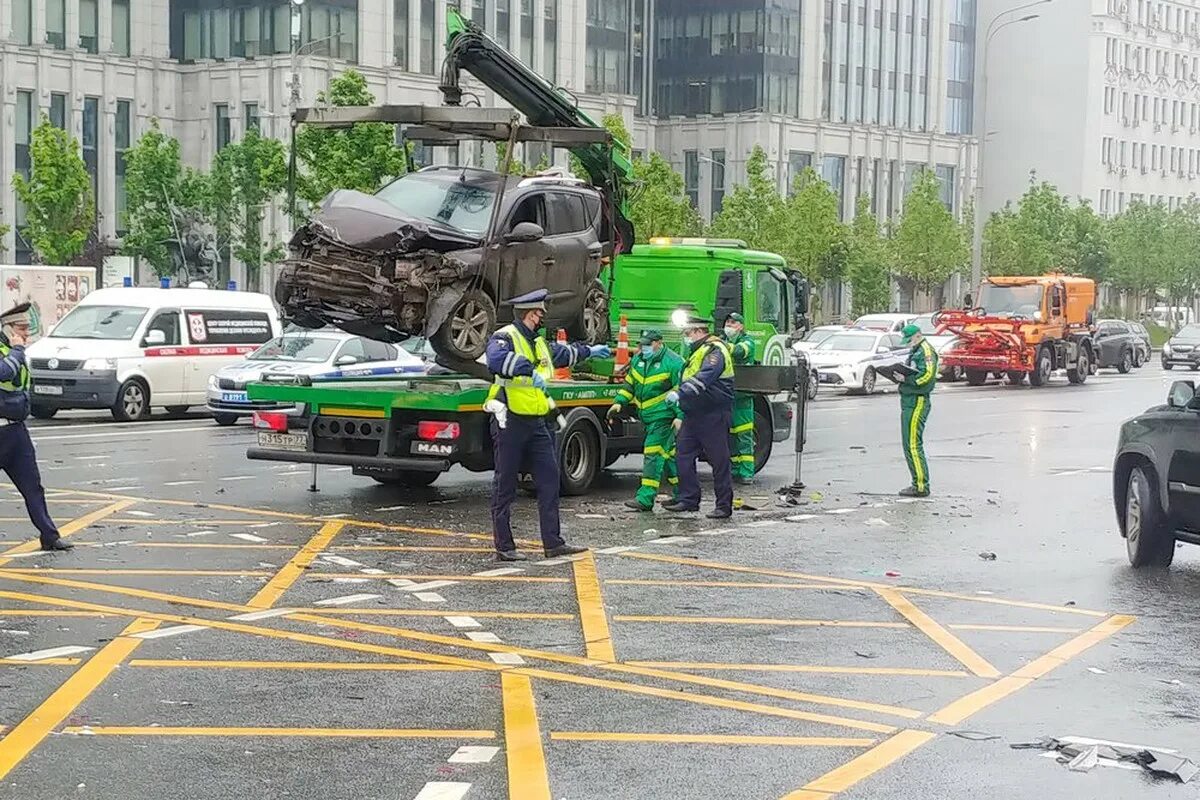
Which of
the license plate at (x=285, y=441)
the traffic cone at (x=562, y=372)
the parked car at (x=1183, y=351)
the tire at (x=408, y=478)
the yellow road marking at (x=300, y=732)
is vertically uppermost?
the traffic cone at (x=562, y=372)

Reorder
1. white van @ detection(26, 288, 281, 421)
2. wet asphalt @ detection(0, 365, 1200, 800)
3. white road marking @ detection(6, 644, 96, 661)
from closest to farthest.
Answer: wet asphalt @ detection(0, 365, 1200, 800)
white road marking @ detection(6, 644, 96, 661)
white van @ detection(26, 288, 281, 421)

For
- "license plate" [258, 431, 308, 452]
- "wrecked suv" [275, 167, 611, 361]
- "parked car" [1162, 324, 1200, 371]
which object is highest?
"wrecked suv" [275, 167, 611, 361]

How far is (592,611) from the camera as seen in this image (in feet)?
36.1

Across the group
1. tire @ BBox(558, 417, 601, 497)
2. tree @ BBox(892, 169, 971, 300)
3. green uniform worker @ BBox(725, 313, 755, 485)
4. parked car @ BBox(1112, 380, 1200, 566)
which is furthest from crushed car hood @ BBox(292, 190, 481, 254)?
tree @ BBox(892, 169, 971, 300)

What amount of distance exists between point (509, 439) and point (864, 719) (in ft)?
17.5

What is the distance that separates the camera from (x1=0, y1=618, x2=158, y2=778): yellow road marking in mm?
7371

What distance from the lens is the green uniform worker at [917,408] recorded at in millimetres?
18531

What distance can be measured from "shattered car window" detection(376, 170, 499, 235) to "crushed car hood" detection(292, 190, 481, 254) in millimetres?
142

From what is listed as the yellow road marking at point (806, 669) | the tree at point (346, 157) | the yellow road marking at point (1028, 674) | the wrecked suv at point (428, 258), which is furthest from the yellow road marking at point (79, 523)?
the tree at point (346, 157)

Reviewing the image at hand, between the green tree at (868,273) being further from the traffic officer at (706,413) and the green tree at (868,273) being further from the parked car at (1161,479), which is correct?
the parked car at (1161,479)

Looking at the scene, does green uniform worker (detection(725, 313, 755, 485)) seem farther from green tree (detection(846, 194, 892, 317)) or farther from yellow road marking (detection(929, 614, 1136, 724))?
green tree (detection(846, 194, 892, 317))

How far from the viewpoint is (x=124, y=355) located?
27250 mm

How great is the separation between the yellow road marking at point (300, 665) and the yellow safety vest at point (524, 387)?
4.01 metres

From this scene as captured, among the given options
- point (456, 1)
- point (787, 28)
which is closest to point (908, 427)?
point (456, 1)
